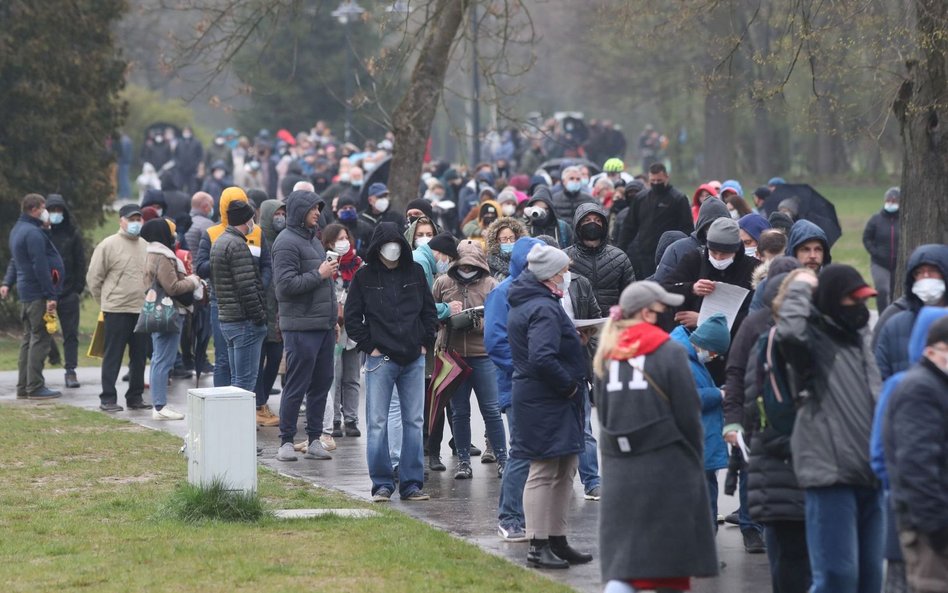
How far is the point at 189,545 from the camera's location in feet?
29.8

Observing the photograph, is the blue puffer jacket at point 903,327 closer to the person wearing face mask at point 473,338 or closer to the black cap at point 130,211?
the person wearing face mask at point 473,338

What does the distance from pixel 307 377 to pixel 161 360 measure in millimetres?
3041

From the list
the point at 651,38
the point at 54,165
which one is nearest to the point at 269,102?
the point at 54,165

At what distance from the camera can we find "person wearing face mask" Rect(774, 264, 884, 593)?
671cm

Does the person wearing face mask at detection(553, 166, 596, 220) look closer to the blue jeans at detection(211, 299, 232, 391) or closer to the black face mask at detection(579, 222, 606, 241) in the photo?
the blue jeans at detection(211, 299, 232, 391)

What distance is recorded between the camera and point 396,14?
19.1m

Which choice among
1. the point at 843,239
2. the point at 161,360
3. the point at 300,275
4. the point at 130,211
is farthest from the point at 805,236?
the point at 843,239

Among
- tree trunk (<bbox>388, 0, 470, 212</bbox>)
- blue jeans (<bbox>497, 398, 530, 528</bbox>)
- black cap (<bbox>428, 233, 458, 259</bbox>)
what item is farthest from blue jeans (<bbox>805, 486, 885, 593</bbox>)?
tree trunk (<bbox>388, 0, 470, 212</bbox>)

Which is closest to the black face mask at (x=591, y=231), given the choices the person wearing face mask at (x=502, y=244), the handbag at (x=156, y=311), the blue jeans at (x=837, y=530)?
the person wearing face mask at (x=502, y=244)

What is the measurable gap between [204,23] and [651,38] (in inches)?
224

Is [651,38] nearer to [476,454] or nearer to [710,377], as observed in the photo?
[476,454]

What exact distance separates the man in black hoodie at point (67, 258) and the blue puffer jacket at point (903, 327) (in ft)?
34.9

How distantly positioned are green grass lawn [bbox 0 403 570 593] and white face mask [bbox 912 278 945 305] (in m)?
2.37

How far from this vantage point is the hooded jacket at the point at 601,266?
11.5 metres
